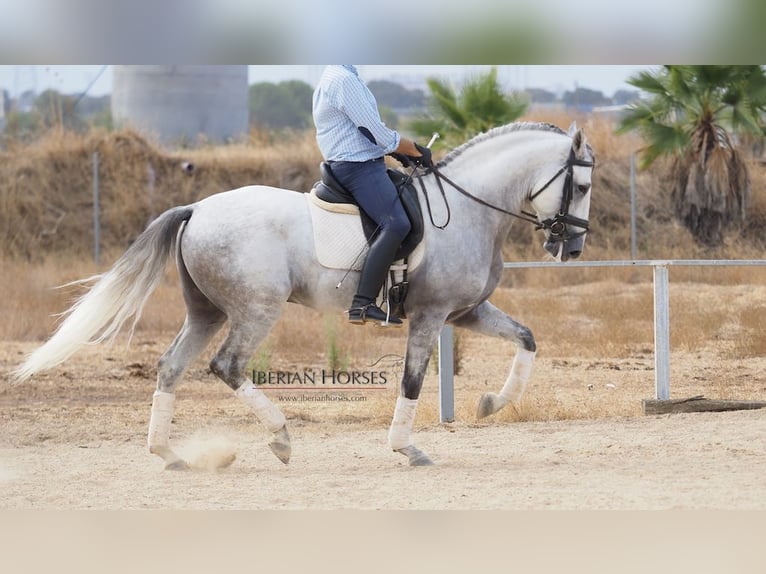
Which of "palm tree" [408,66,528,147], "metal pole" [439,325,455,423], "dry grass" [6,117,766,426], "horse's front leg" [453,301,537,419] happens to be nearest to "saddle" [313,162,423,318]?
"horse's front leg" [453,301,537,419]

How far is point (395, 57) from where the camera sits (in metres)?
4.68

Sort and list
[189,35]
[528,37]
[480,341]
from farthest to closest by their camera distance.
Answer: [480,341] < [528,37] < [189,35]

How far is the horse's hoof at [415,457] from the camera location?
730 cm

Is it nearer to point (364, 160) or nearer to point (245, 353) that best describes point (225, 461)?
point (245, 353)

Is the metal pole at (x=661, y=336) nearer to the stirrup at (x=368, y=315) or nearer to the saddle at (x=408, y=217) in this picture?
the saddle at (x=408, y=217)

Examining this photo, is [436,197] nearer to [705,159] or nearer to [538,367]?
[538,367]

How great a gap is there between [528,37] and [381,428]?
5.39 m

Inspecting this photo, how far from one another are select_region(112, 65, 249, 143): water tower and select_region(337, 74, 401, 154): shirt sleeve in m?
20.9

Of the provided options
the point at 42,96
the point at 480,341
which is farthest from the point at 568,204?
the point at 42,96

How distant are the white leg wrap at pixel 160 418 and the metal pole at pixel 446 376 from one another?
107 inches

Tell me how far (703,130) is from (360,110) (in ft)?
42.7

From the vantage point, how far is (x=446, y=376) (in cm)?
Answer: 930

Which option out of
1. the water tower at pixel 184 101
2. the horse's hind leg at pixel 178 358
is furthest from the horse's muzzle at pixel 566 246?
the water tower at pixel 184 101

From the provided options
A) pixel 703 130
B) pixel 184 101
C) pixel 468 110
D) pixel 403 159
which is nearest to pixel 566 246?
pixel 403 159
